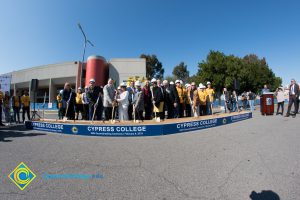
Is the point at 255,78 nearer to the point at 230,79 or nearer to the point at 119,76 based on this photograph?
the point at 230,79

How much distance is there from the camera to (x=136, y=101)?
6.62 m

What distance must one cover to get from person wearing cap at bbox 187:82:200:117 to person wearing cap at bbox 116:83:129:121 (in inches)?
142

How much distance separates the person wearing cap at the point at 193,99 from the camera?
26.8ft

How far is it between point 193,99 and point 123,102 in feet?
12.9

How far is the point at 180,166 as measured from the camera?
302cm

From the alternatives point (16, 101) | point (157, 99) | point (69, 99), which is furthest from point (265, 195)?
point (16, 101)

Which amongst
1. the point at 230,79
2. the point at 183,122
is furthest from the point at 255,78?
the point at 183,122

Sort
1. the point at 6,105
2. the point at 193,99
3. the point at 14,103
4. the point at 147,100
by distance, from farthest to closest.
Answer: the point at 14,103 → the point at 6,105 → the point at 193,99 → the point at 147,100

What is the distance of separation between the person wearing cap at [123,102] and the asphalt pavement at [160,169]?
2.33m

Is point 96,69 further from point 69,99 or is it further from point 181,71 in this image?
point 181,71

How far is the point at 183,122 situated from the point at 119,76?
29666mm

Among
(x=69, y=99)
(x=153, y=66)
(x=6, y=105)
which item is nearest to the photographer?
(x=69, y=99)

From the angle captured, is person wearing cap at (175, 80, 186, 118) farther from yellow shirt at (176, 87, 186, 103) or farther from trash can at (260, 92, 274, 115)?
trash can at (260, 92, 274, 115)

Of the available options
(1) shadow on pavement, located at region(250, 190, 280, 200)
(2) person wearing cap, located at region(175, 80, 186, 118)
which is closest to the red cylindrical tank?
(2) person wearing cap, located at region(175, 80, 186, 118)
